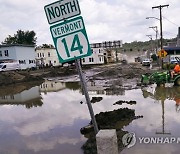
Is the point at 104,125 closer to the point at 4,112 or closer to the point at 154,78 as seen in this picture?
the point at 4,112

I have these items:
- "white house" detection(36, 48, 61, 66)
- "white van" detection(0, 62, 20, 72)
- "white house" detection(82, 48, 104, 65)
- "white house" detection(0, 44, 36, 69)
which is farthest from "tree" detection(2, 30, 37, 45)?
"white van" detection(0, 62, 20, 72)

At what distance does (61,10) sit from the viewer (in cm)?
455

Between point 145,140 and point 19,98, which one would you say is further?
point 19,98

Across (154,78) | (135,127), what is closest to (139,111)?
(135,127)

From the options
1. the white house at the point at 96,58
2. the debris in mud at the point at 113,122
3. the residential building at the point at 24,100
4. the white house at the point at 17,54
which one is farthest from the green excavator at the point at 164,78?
the white house at the point at 96,58

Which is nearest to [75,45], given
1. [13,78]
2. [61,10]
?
[61,10]

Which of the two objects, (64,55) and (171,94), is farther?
(171,94)

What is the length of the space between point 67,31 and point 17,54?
52.4 metres

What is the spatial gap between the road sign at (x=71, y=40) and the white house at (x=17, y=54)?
51631mm

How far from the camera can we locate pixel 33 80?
36.5 meters

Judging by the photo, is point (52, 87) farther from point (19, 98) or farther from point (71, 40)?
point (71, 40)

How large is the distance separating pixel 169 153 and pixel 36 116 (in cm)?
820

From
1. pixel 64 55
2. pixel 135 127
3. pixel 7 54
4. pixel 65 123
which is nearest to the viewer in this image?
pixel 64 55

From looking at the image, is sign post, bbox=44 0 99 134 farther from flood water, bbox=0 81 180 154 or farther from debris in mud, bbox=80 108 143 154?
debris in mud, bbox=80 108 143 154
